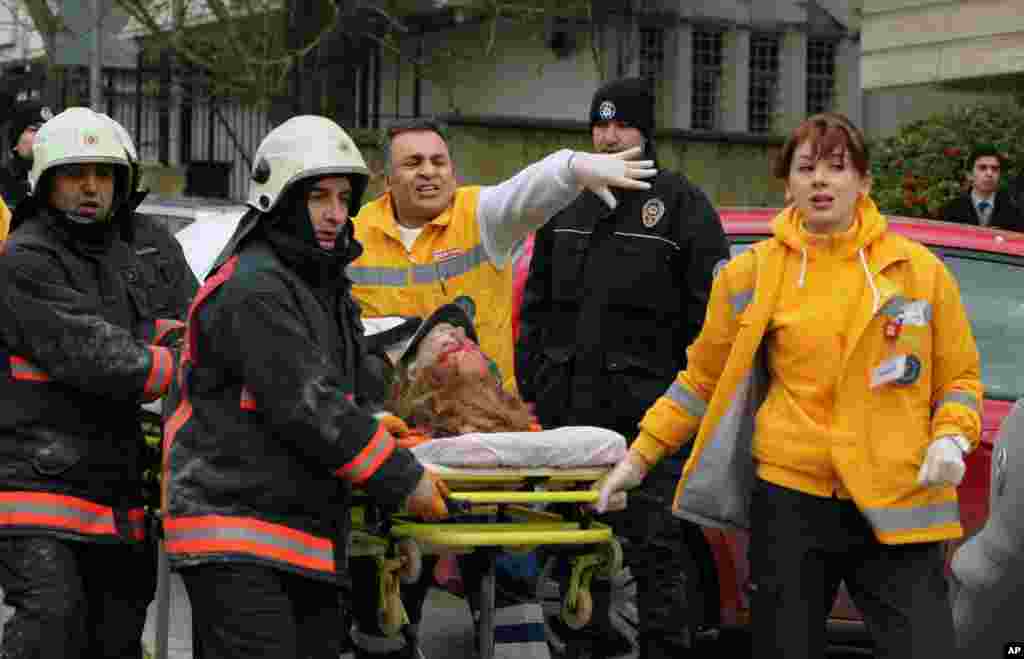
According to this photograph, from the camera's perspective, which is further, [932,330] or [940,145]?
[940,145]

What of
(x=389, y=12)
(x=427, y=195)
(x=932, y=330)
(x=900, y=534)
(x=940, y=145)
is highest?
(x=389, y=12)

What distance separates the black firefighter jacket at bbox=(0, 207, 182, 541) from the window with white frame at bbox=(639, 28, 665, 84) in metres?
20.2

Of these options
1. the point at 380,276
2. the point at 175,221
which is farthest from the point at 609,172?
the point at 175,221

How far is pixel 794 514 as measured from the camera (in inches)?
221

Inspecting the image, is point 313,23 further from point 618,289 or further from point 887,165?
point 618,289

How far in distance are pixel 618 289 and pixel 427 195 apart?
0.88 metres

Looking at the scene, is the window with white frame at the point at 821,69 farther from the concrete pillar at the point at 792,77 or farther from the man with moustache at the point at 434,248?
the man with moustache at the point at 434,248

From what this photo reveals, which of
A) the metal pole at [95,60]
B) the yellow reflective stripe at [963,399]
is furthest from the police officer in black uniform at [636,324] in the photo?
the metal pole at [95,60]

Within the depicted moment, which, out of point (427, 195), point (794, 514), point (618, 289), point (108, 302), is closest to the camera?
point (794, 514)

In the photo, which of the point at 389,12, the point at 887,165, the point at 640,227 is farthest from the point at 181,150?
the point at 640,227

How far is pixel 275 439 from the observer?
522 centimetres

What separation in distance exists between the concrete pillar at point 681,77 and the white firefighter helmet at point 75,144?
20.3 m

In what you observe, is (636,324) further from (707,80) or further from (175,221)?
(707,80)

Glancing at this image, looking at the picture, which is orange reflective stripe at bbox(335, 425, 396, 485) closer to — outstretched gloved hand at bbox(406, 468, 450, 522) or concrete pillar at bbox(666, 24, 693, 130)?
outstretched gloved hand at bbox(406, 468, 450, 522)
